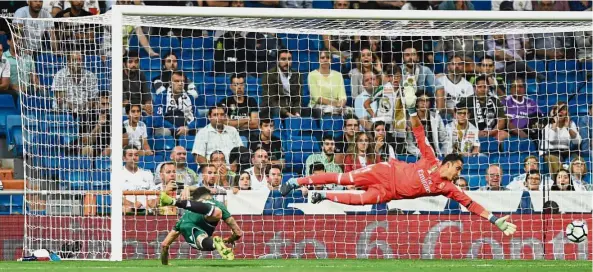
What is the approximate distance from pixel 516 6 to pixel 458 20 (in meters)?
5.72

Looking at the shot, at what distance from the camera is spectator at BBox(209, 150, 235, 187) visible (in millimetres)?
15141

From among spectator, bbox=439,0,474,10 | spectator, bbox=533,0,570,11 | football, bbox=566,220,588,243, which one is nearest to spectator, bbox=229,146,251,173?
football, bbox=566,220,588,243

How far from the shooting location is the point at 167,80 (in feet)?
53.9

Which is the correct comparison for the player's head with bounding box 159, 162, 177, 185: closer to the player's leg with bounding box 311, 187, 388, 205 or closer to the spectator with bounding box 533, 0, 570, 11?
the player's leg with bounding box 311, 187, 388, 205

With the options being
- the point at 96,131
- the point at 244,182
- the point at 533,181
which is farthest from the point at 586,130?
the point at 96,131

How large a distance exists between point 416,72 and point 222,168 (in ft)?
11.0

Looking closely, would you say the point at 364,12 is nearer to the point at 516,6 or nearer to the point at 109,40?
the point at 109,40

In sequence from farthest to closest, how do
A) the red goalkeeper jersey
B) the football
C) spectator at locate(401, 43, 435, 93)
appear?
spectator at locate(401, 43, 435, 93), the football, the red goalkeeper jersey

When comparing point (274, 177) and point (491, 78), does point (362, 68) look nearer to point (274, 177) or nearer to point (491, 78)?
point (491, 78)

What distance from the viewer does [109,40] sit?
1536 centimetres

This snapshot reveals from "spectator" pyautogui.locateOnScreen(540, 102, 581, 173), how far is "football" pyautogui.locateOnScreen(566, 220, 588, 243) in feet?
7.45

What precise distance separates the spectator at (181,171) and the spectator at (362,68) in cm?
265

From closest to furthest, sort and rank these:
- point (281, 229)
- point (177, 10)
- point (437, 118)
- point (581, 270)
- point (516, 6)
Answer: point (581, 270) < point (177, 10) < point (281, 229) < point (437, 118) < point (516, 6)

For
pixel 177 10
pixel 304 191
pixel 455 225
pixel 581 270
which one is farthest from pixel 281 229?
pixel 581 270
